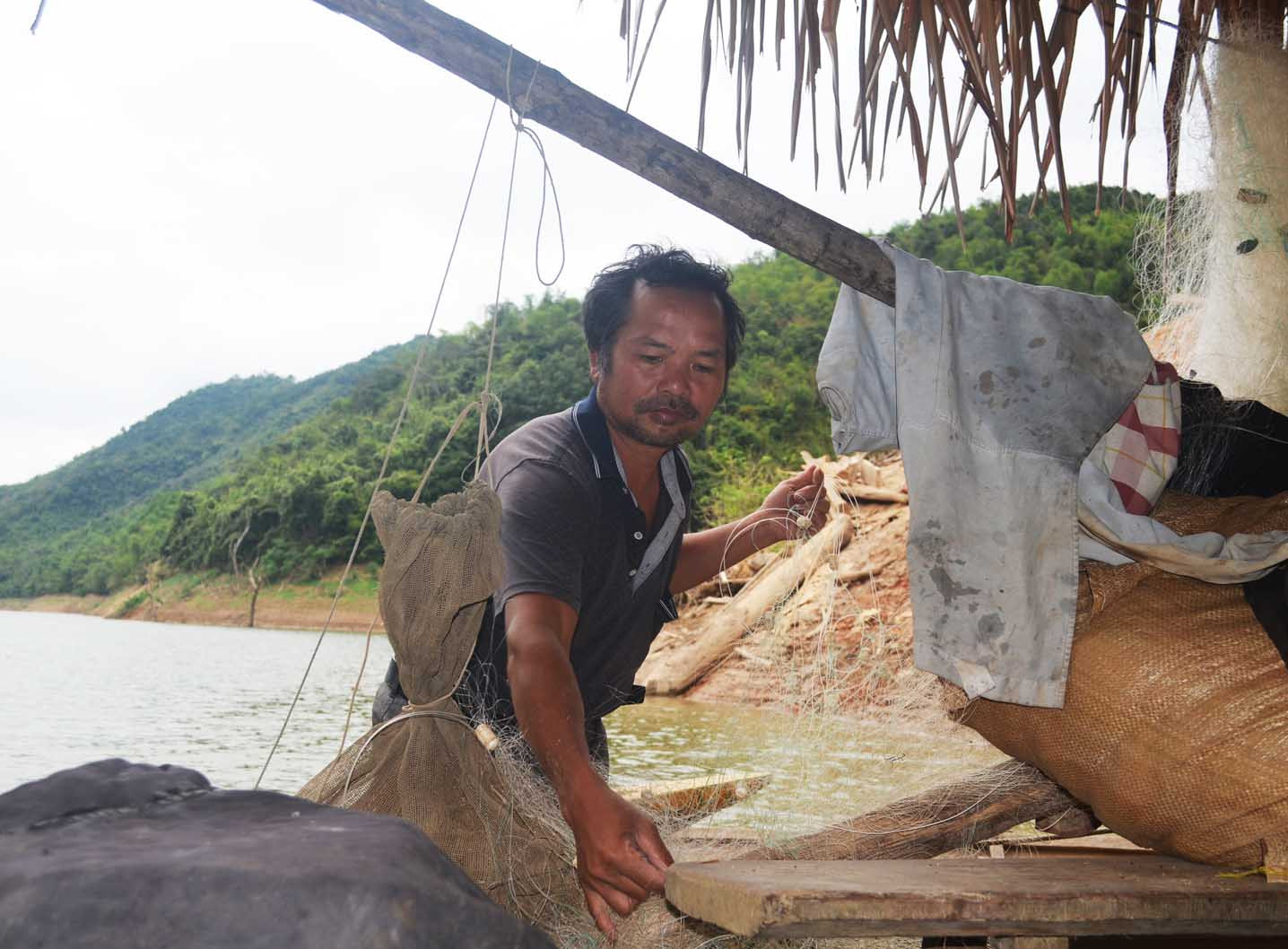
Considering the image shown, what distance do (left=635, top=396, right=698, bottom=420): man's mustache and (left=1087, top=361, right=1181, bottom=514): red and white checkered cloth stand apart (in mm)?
909

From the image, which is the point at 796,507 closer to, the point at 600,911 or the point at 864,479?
the point at 600,911

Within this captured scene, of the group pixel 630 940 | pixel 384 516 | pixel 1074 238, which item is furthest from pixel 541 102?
pixel 1074 238

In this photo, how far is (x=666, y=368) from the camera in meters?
2.25

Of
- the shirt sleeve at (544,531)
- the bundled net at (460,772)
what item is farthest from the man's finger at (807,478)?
the bundled net at (460,772)

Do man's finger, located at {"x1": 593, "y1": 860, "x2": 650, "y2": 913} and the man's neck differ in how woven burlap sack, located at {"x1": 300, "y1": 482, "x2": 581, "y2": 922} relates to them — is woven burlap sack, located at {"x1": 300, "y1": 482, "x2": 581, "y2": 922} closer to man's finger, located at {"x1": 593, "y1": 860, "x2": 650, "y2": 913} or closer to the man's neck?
man's finger, located at {"x1": 593, "y1": 860, "x2": 650, "y2": 913}

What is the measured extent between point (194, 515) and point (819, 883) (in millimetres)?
40006

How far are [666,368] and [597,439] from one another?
0.23 m

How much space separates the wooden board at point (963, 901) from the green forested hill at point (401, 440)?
137 centimetres

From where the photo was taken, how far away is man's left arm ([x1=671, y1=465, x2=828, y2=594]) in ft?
8.02

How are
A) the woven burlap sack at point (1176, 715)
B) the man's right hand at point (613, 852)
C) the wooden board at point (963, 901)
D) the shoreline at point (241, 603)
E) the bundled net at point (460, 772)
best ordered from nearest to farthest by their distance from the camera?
1. the wooden board at point (963, 901)
2. the woven burlap sack at point (1176, 715)
3. the man's right hand at point (613, 852)
4. the bundled net at point (460, 772)
5. the shoreline at point (241, 603)

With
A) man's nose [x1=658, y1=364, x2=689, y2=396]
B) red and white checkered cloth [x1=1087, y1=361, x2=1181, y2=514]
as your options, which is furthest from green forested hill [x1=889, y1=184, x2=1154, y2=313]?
red and white checkered cloth [x1=1087, y1=361, x2=1181, y2=514]

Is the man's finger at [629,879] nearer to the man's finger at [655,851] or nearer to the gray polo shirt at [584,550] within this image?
the man's finger at [655,851]

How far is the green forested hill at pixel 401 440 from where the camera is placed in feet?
61.9

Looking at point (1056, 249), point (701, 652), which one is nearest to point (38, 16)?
point (701, 652)
